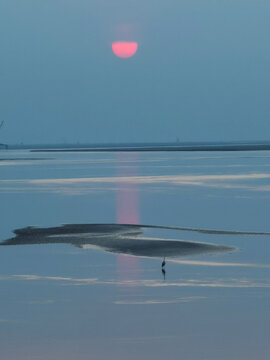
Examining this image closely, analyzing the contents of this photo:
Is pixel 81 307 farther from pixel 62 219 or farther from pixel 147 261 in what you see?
pixel 62 219

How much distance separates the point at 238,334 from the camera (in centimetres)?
1711

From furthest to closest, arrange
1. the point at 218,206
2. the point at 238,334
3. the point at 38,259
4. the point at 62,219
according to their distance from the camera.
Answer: the point at 218,206
the point at 62,219
the point at 38,259
the point at 238,334

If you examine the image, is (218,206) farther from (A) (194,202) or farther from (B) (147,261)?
(B) (147,261)

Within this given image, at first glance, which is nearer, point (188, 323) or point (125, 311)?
point (188, 323)

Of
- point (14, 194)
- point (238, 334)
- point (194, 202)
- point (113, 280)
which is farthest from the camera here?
point (14, 194)

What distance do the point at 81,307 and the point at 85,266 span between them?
5985 millimetres

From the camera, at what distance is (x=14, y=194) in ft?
209

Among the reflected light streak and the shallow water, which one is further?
the reflected light streak

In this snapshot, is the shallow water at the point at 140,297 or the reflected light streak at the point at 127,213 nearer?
the shallow water at the point at 140,297

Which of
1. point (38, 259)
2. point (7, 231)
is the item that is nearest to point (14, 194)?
point (7, 231)

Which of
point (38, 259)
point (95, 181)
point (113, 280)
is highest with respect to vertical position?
point (95, 181)

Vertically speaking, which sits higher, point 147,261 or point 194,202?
point 194,202

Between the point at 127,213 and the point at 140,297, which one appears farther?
the point at 127,213

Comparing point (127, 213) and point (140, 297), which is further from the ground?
point (127, 213)
